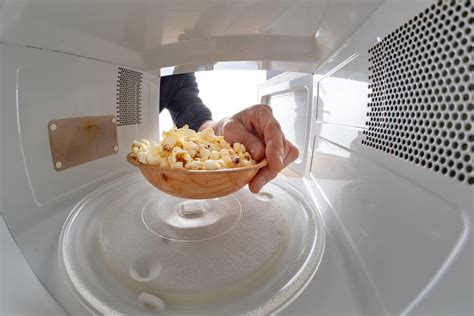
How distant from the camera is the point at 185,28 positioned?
67 centimetres

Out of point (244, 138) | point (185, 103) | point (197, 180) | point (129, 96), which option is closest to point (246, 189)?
point (244, 138)

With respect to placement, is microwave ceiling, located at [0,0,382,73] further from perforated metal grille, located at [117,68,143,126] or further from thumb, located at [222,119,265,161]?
thumb, located at [222,119,265,161]

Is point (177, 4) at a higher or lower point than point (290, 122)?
higher

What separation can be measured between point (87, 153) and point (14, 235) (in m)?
0.24

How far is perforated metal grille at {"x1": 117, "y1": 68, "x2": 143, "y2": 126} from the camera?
0.69 m

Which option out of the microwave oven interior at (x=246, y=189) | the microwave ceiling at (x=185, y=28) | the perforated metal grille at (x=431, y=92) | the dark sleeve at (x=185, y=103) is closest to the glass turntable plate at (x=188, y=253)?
the microwave oven interior at (x=246, y=189)

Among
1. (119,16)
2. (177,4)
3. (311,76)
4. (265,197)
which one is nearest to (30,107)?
(119,16)

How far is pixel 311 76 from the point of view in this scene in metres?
0.82

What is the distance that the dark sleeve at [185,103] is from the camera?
4.09ft

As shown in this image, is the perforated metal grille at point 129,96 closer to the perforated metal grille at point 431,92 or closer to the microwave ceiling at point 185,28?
the microwave ceiling at point 185,28

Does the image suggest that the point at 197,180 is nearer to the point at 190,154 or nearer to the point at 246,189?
the point at 190,154

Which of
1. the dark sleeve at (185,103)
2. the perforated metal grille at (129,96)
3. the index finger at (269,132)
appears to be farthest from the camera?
the dark sleeve at (185,103)

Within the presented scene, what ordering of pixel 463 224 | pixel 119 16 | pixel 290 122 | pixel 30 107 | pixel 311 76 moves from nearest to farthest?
pixel 463 224, pixel 30 107, pixel 119 16, pixel 311 76, pixel 290 122

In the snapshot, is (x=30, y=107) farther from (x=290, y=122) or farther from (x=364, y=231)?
(x=290, y=122)
